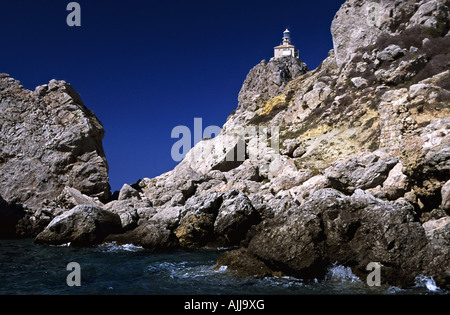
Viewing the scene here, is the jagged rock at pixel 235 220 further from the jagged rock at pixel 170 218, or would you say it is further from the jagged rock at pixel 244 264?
the jagged rock at pixel 244 264

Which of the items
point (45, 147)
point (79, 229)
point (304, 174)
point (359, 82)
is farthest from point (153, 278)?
point (359, 82)

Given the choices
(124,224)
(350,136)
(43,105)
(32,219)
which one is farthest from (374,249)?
(43,105)

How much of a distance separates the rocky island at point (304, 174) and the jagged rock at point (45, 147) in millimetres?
155

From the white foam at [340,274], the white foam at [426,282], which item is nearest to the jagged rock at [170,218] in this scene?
the white foam at [340,274]

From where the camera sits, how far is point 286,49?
433 feet

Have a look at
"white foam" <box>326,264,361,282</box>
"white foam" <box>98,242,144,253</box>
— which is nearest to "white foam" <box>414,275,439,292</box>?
"white foam" <box>326,264,361,282</box>

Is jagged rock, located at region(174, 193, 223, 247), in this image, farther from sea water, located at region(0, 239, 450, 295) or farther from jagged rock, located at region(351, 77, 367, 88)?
jagged rock, located at region(351, 77, 367, 88)

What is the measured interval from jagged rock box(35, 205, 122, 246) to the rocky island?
0.32 feet

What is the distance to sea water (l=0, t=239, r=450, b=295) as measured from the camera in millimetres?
13883

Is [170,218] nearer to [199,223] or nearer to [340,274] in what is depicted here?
[199,223]

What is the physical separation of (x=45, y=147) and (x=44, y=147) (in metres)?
0.12

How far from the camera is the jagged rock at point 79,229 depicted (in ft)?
89.0
